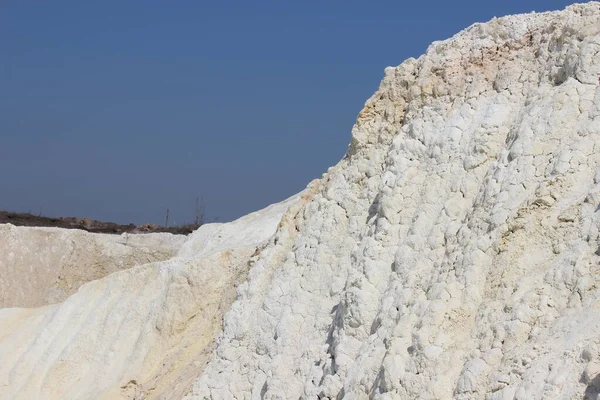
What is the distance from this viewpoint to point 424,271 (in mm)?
11211

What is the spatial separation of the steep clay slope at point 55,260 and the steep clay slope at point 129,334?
7338mm

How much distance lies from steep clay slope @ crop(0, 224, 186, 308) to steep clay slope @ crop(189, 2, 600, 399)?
43.2ft

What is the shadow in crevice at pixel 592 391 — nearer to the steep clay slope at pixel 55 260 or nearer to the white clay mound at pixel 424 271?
the white clay mound at pixel 424 271

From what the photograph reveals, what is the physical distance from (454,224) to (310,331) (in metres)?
2.66

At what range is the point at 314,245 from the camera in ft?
46.8

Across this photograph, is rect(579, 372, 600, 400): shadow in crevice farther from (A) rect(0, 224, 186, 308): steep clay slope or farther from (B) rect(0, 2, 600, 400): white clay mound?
(A) rect(0, 224, 186, 308): steep clay slope

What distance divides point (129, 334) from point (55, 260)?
1067cm

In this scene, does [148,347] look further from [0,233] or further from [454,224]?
[0,233]

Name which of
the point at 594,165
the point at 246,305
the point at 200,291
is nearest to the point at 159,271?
the point at 200,291

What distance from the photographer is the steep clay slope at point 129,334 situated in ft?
53.7

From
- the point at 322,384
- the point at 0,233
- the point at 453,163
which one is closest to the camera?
the point at 322,384

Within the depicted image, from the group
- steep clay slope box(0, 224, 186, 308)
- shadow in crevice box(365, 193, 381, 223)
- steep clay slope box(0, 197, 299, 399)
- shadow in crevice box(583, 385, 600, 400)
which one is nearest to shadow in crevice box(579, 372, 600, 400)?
shadow in crevice box(583, 385, 600, 400)

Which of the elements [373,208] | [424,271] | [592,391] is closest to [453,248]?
[424,271]

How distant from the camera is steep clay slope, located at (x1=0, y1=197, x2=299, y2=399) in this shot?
16375 mm
